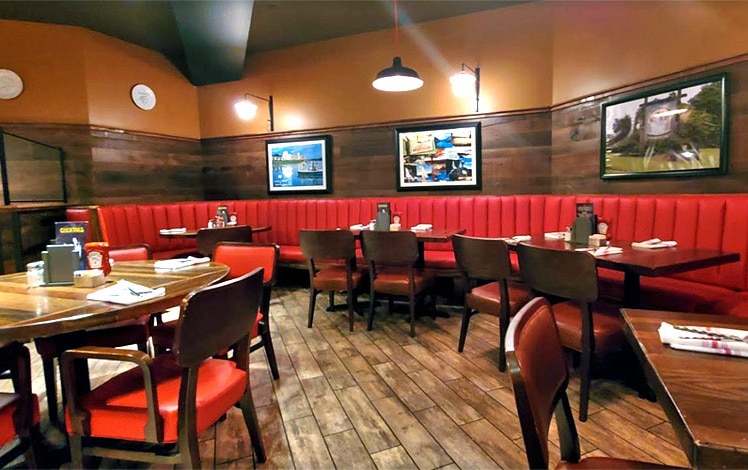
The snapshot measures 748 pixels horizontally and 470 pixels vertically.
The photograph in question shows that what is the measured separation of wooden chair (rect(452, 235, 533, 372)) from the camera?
2574mm

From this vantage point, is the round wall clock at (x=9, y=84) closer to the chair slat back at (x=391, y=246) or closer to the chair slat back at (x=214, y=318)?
the chair slat back at (x=391, y=246)

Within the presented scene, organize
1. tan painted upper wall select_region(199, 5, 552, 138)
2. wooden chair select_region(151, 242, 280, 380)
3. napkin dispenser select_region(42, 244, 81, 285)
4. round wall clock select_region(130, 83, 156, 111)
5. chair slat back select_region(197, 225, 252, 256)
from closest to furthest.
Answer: napkin dispenser select_region(42, 244, 81, 285), wooden chair select_region(151, 242, 280, 380), chair slat back select_region(197, 225, 252, 256), tan painted upper wall select_region(199, 5, 552, 138), round wall clock select_region(130, 83, 156, 111)

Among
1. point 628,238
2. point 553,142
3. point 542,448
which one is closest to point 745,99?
point 628,238

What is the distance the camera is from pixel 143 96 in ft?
17.9

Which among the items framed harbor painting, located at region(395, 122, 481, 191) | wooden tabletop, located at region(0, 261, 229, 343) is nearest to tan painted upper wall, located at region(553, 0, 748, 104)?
framed harbor painting, located at region(395, 122, 481, 191)

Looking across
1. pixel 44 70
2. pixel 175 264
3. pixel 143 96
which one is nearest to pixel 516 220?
pixel 175 264

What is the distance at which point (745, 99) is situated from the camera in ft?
9.44

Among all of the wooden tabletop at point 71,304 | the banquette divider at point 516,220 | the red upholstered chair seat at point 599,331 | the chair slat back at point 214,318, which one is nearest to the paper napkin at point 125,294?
the wooden tabletop at point 71,304

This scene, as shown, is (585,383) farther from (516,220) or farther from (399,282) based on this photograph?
(516,220)

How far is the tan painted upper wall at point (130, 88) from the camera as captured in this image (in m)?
4.92

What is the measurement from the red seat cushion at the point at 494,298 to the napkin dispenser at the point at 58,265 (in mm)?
2389

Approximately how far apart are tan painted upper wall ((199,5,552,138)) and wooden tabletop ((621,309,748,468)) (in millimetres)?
4006

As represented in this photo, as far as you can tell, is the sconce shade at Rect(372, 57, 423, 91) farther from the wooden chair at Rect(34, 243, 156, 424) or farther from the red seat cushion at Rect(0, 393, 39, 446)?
the red seat cushion at Rect(0, 393, 39, 446)

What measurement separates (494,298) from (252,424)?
67.7 inches
